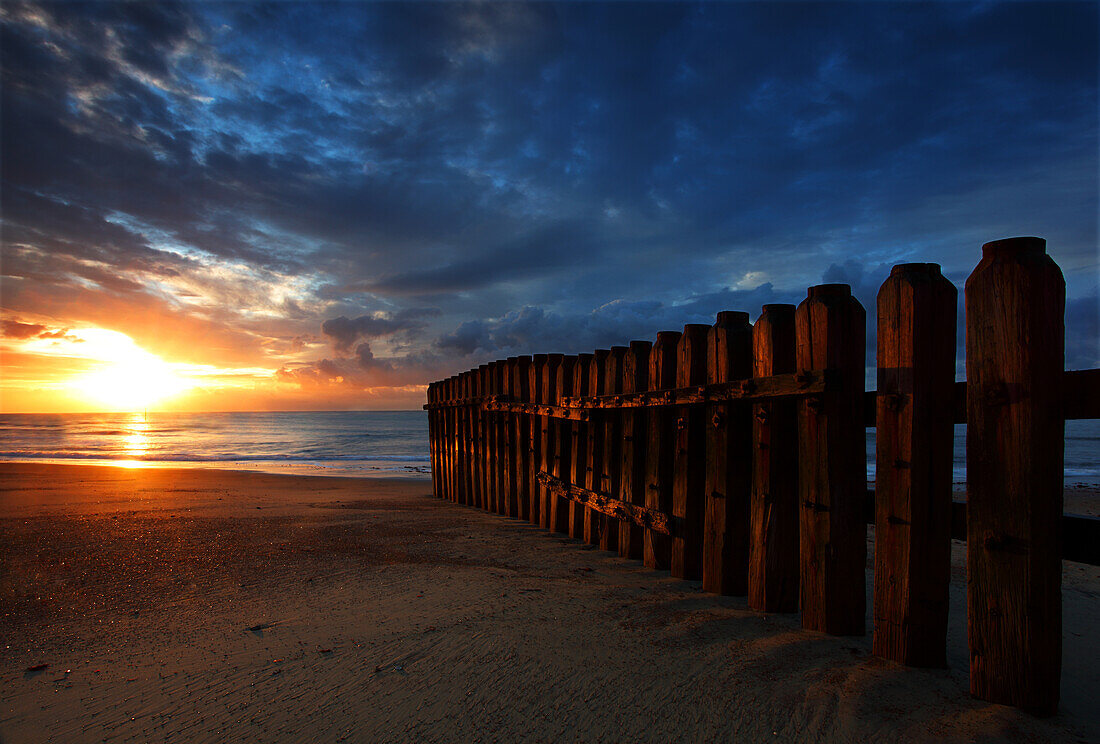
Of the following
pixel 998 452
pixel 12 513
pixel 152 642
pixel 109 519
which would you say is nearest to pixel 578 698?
pixel 998 452

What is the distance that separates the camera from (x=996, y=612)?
237cm

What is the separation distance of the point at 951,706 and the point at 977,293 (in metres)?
1.72

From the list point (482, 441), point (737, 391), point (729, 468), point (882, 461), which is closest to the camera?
point (882, 461)

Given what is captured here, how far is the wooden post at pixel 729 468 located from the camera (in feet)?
12.3

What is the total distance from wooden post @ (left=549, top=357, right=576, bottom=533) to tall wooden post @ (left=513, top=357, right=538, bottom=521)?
27.0 inches

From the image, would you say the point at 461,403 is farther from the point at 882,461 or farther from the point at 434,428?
the point at 882,461

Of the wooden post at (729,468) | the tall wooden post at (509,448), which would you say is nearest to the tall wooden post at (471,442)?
the tall wooden post at (509,448)

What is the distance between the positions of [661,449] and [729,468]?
2.73 feet

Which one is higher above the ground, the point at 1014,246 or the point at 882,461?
the point at 1014,246

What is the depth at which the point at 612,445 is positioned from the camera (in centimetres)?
532

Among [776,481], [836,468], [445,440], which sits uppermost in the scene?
[836,468]

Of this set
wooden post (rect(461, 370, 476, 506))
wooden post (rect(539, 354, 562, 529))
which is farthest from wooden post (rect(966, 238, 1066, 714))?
wooden post (rect(461, 370, 476, 506))

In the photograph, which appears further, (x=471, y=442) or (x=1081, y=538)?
(x=471, y=442)

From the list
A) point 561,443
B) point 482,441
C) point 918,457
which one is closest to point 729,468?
point 918,457
